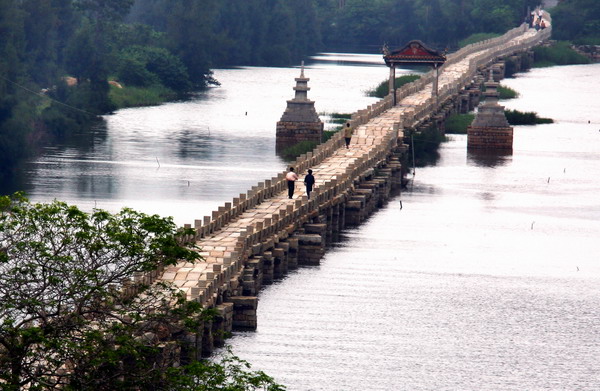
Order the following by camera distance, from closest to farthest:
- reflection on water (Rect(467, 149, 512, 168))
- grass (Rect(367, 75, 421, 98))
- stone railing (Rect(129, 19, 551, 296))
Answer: stone railing (Rect(129, 19, 551, 296)) → reflection on water (Rect(467, 149, 512, 168)) → grass (Rect(367, 75, 421, 98))

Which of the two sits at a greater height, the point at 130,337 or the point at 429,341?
the point at 130,337

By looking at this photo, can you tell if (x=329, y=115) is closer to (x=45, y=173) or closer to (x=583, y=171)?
(x=583, y=171)

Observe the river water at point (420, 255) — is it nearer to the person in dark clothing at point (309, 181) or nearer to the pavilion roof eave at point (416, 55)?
the person in dark clothing at point (309, 181)

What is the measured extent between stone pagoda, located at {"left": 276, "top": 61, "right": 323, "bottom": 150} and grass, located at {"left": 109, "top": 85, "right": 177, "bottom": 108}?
29461 millimetres

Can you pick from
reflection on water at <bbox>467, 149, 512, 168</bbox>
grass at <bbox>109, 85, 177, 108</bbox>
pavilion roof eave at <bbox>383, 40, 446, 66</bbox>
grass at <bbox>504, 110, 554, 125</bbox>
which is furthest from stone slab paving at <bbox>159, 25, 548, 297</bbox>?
grass at <bbox>109, 85, 177, 108</bbox>

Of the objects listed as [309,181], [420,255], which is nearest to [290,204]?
[309,181]

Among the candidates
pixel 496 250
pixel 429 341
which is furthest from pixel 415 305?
pixel 496 250

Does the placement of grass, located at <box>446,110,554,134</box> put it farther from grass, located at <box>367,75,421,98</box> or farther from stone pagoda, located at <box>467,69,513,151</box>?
grass, located at <box>367,75,421,98</box>

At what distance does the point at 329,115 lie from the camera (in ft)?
436

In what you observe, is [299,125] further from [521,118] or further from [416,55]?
[521,118]

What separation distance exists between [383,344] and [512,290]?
12.2 meters

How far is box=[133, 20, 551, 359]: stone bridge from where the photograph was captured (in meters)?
50.5

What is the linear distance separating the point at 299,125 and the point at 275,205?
161 feet

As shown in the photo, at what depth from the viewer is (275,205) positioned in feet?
222
